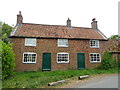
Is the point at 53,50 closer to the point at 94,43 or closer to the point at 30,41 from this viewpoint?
the point at 30,41

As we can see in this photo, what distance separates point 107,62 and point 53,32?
10.7 metres

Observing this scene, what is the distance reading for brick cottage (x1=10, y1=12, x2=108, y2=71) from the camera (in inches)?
573

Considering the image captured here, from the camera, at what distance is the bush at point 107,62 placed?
15.5 metres

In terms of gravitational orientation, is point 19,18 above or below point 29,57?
above

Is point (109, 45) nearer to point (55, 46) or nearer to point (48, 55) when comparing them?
point (55, 46)

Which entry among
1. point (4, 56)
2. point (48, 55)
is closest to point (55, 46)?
point (48, 55)

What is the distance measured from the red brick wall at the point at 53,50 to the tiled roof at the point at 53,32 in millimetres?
975

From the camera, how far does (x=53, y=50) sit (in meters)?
15.3

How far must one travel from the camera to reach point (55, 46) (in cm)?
1552

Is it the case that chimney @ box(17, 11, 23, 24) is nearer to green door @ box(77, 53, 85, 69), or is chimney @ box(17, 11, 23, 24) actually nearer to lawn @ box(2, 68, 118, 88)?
lawn @ box(2, 68, 118, 88)

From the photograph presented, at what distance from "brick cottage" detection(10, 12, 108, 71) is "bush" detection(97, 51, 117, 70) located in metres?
0.66

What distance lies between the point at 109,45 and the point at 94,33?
363 centimetres

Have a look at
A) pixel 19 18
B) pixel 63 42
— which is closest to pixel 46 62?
pixel 63 42

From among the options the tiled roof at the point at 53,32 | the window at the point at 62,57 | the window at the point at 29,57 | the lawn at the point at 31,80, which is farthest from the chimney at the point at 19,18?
the lawn at the point at 31,80
